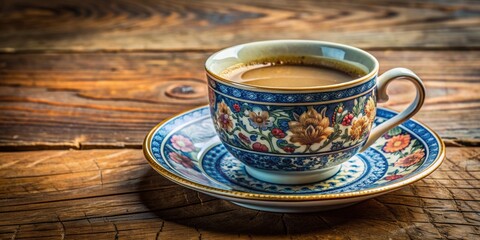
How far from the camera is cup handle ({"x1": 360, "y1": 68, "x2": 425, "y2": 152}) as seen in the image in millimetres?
814

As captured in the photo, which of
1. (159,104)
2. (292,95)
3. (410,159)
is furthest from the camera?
(159,104)

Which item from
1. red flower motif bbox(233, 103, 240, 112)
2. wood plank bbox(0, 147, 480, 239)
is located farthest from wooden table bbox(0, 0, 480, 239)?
red flower motif bbox(233, 103, 240, 112)

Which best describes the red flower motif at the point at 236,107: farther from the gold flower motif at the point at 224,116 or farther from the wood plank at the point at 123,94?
the wood plank at the point at 123,94

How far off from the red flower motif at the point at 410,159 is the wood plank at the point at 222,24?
70 cm

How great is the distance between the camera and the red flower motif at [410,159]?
0.84 m

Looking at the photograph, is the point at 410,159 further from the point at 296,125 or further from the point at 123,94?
the point at 123,94

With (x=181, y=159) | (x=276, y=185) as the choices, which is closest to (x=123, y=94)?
(x=181, y=159)

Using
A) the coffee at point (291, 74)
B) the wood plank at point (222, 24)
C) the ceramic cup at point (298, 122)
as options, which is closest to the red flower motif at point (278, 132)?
the ceramic cup at point (298, 122)

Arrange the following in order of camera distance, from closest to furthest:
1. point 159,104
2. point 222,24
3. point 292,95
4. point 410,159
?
point 292,95 < point 410,159 < point 159,104 < point 222,24

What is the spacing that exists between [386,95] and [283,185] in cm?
17

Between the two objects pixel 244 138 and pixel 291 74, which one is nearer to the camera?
pixel 244 138

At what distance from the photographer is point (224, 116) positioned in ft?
2.64

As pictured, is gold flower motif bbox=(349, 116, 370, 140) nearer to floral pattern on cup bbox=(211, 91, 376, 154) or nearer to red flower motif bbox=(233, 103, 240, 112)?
floral pattern on cup bbox=(211, 91, 376, 154)

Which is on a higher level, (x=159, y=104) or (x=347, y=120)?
(x=347, y=120)
